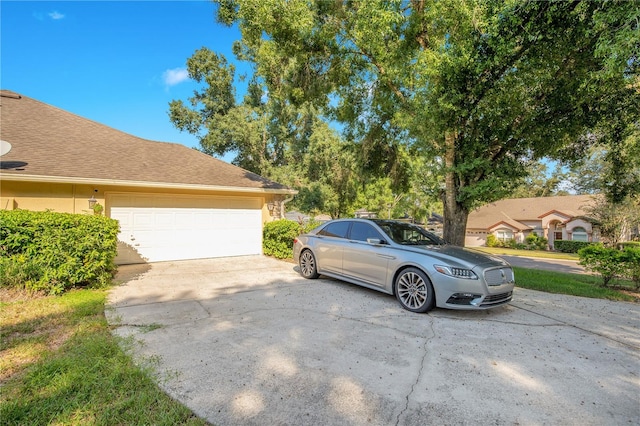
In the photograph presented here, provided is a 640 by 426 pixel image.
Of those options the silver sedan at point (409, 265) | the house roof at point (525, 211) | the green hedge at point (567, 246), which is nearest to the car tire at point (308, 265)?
the silver sedan at point (409, 265)

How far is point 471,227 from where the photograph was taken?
124 feet

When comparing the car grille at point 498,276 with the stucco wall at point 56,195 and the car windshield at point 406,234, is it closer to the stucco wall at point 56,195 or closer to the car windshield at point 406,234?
the car windshield at point 406,234

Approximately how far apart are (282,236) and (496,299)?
7146 millimetres

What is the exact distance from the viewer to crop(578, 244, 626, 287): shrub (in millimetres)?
7041

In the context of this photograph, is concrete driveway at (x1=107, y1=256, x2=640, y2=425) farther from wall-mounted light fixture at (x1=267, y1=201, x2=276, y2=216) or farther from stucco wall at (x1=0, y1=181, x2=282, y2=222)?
wall-mounted light fixture at (x1=267, y1=201, x2=276, y2=216)

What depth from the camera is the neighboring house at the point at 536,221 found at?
30.5 metres

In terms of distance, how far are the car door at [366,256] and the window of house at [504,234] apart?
35018mm

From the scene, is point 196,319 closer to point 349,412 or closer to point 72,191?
point 349,412

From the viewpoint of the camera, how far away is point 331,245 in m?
6.57

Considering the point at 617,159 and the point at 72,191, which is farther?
the point at 617,159

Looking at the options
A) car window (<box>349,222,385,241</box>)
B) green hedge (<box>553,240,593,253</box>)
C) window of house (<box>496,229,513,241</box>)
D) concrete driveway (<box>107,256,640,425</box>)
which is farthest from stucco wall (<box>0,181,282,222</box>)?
window of house (<box>496,229,513,241</box>)

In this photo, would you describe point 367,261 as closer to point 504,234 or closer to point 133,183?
point 133,183

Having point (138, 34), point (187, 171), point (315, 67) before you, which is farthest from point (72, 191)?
point (315, 67)

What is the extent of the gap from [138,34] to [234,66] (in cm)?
1538
